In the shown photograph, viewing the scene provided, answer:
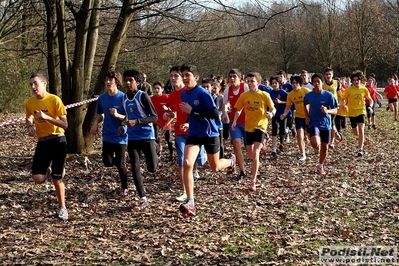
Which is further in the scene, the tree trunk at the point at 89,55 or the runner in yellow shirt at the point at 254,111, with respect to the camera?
the tree trunk at the point at 89,55

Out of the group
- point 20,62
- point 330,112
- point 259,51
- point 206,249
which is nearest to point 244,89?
point 330,112

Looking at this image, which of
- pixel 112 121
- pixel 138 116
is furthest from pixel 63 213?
pixel 138 116

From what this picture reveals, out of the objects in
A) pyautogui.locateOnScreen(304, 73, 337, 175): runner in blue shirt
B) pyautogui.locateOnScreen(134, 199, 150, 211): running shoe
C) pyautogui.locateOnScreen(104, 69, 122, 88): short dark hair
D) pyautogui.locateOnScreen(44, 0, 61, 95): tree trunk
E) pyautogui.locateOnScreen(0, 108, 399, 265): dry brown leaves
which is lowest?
pyautogui.locateOnScreen(0, 108, 399, 265): dry brown leaves

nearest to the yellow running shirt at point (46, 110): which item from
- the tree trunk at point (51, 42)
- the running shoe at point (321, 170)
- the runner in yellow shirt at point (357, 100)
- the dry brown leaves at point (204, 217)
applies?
the dry brown leaves at point (204, 217)

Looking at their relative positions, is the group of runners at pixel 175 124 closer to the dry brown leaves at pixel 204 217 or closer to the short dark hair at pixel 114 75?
the short dark hair at pixel 114 75

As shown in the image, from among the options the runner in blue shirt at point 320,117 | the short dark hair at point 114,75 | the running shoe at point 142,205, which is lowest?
the running shoe at point 142,205

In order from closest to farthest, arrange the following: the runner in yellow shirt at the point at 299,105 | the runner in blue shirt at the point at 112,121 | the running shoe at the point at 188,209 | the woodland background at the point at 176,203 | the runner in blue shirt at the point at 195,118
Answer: the woodland background at the point at 176,203, the running shoe at the point at 188,209, the runner in blue shirt at the point at 195,118, the runner in blue shirt at the point at 112,121, the runner in yellow shirt at the point at 299,105

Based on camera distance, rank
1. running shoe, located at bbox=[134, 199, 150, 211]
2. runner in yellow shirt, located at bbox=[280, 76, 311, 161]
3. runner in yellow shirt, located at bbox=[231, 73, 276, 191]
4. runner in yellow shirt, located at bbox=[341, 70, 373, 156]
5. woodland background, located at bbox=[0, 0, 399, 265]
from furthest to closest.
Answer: runner in yellow shirt, located at bbox=[341, 70, 373, 156]
runner in yellow shirt, located at bbox=[280, 76, 311, 161]
runner in yellow shirt, located at bbox=[231, 73, 276, 191]
running shoe, located at bbox=[134, 199, 150, 211]
woodland background, located at bbox=[0, 0, 399, 265]

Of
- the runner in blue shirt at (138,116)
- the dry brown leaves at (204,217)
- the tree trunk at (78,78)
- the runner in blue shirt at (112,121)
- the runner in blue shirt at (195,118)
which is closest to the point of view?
the dry brown leaves at (204,217)

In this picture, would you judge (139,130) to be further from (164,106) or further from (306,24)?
(306,24)

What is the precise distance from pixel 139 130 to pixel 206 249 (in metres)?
2.78

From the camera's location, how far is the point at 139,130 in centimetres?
785

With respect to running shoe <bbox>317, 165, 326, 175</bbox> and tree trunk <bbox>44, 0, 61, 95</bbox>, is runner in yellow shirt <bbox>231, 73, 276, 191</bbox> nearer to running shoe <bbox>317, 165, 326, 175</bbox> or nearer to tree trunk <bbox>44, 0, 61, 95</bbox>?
running shoe <bbox>317, 165, 326, 175</bbox>

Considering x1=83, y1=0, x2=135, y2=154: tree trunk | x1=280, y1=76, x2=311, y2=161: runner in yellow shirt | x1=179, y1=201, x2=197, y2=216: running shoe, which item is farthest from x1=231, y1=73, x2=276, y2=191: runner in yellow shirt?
x1=83, y1=0, x2=135, y2=154: tree trunk
